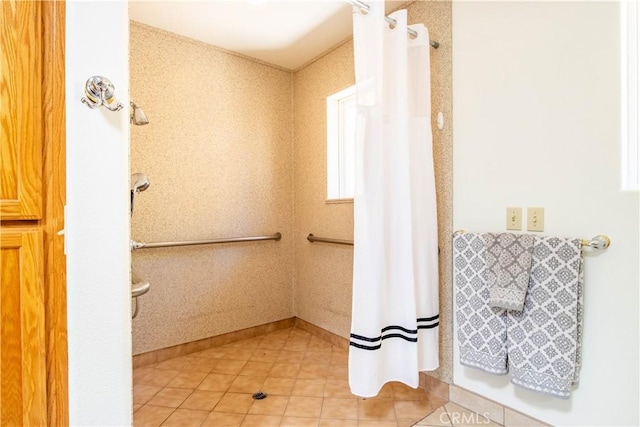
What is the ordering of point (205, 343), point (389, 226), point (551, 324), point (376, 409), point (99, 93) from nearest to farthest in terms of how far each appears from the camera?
point (99, 93) → point (551, 324) → point (389, 226) → point (376, 409) → point (205, 343)

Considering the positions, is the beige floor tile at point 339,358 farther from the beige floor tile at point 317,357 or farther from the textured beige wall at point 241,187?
the textured beige wall at point 241,187

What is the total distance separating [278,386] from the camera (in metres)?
1.87

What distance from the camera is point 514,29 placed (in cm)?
146

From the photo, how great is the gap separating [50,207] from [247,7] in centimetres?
174

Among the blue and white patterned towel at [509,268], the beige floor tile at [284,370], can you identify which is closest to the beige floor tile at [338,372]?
the beige floor tile at [284,370]

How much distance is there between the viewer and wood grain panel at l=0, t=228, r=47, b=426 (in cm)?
77

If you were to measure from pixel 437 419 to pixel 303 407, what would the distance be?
2.18 feet

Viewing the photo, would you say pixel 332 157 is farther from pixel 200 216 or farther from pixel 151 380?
pixel 151 380

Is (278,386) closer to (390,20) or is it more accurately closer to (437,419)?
(437,419)

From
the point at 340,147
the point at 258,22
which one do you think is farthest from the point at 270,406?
the point at 258,22

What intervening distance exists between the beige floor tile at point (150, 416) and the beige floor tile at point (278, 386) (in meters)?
0.50

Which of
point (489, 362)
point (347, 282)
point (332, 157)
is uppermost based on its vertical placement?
point (332, 157)

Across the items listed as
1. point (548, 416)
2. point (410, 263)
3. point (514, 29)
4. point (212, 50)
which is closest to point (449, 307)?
point (410, 263)

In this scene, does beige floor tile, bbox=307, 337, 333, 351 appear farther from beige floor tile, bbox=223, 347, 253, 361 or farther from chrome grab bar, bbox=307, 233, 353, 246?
chrome grab bar, bbox=307, 233, 353, 246
